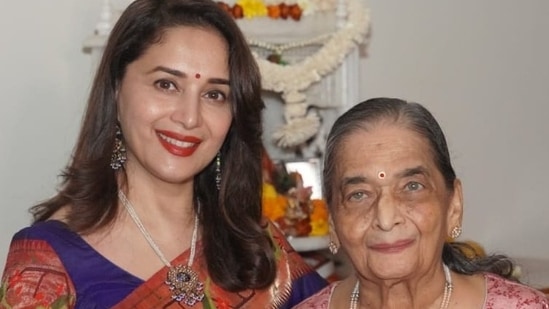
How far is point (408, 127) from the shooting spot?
229 centimetres

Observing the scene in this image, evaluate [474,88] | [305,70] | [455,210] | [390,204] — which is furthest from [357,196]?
[474,88]

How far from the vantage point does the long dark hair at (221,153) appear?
2.63 m

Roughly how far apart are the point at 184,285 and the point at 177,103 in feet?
1.42

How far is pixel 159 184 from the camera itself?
8.86 feet

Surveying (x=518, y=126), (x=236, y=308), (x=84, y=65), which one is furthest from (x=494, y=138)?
(x=236, y=308)

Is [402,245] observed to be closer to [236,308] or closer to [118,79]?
[236,308]

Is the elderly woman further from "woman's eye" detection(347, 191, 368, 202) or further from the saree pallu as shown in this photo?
the saree pallu

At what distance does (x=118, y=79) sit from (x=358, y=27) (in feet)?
4.28

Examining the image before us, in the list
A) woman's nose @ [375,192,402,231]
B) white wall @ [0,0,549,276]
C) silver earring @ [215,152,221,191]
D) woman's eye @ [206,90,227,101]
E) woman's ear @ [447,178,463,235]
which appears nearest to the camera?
woman's nose @ [375,192,402,231]

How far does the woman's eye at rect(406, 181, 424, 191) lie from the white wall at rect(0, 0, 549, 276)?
6.02ft

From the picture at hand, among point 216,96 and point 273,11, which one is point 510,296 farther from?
point 273,11

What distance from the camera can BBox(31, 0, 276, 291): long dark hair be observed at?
8.64ft

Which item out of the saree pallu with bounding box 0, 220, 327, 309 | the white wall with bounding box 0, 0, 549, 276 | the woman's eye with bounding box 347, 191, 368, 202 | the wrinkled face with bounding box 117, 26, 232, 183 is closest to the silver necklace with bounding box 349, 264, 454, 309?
the woman's eye with bounding box 347, 191, 368, 202

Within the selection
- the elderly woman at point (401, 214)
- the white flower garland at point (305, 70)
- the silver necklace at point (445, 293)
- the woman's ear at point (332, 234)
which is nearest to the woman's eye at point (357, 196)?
the elderly woman at point (401, 214)
